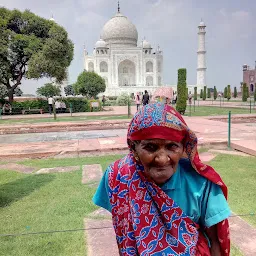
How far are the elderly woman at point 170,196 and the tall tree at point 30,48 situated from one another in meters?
16.9

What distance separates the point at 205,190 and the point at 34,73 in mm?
17293

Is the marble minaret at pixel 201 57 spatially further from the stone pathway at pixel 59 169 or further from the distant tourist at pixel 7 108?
the stone pathway at pixel 59 169

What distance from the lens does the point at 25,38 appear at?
56.2ft

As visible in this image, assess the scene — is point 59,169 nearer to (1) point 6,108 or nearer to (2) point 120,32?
(1) point 6,108

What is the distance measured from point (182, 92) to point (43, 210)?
1333cm

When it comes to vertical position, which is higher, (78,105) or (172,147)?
(172,147)

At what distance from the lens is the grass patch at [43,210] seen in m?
2.23

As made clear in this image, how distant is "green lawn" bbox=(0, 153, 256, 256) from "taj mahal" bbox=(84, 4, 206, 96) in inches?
1594

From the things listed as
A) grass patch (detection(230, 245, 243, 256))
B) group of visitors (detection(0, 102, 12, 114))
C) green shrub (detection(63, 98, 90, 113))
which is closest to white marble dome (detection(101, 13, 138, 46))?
green shrub (detection(63, 98, 90, 113))

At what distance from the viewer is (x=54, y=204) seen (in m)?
3.05

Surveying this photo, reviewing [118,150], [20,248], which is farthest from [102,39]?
[20,248]

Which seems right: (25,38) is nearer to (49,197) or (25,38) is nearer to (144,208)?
(49,197)

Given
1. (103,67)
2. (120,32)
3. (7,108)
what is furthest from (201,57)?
(7,108)

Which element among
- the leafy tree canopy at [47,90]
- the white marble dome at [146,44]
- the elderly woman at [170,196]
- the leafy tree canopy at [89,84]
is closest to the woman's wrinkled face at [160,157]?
the elderly woman at [170,196]
